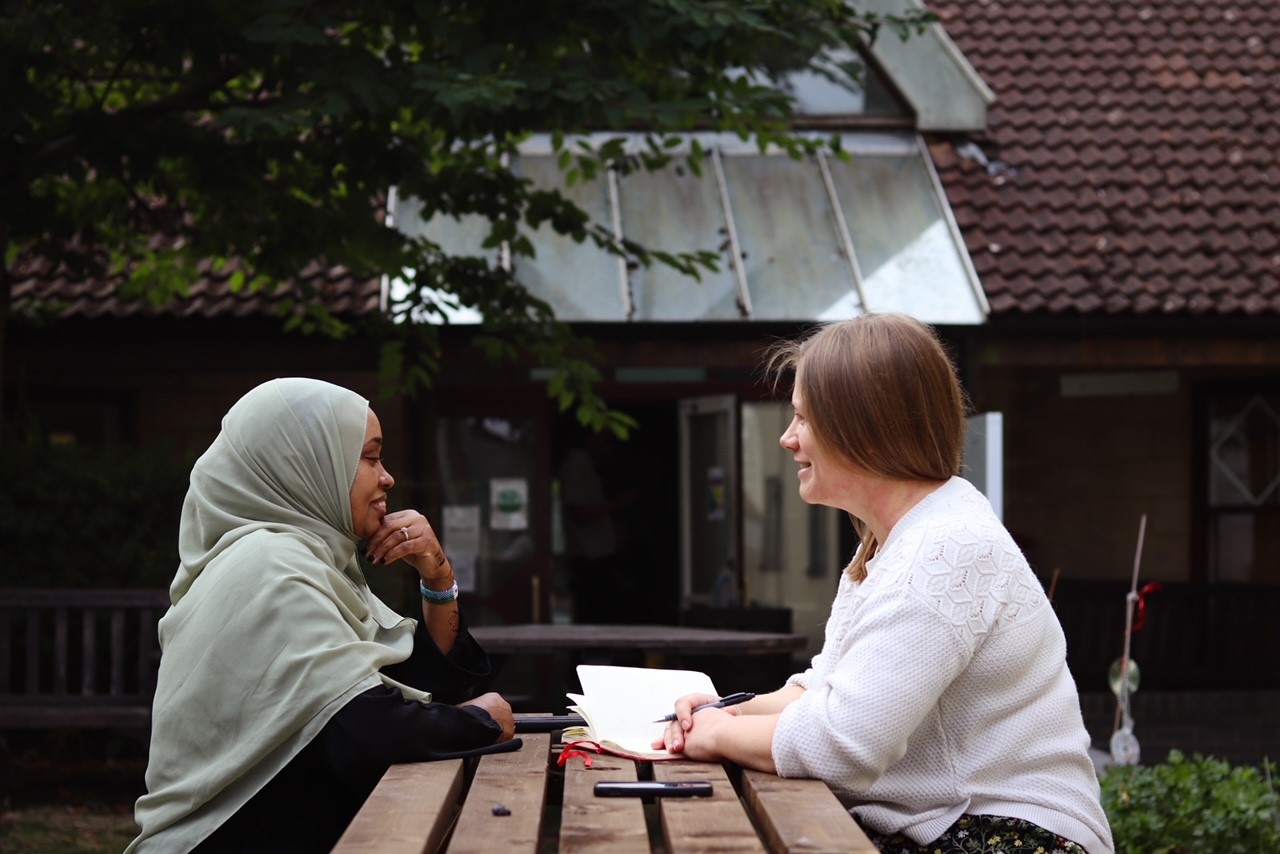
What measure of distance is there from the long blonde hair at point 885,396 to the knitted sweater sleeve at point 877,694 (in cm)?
26

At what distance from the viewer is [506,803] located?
222 cm

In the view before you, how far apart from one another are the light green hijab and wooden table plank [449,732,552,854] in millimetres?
243

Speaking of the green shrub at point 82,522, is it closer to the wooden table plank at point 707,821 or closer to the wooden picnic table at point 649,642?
the wooden picnic table at point 649,642

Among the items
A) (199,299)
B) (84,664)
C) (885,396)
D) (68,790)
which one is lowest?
(68,790)

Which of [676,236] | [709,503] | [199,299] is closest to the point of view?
[199,299]

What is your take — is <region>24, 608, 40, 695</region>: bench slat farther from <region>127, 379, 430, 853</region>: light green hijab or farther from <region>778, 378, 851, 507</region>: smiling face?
<region>778, 378, 851, 507</region>: smiling face

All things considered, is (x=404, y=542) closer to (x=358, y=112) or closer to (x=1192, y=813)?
(x=1192, y=813)

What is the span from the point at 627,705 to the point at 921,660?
0.73 meters

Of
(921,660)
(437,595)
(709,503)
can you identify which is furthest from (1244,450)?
(921,660)

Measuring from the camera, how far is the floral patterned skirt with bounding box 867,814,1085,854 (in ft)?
7.45

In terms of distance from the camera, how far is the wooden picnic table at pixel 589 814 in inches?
75.4

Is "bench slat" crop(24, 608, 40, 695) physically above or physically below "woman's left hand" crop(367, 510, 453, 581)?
below

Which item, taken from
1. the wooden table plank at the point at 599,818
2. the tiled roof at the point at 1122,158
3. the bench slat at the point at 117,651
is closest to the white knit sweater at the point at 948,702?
the wooden table plank at the point at 599,818

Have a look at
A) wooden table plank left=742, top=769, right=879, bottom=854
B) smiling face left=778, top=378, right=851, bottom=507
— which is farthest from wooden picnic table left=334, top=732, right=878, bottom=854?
smiling face left=778, top=378, right=851, bottom=507
